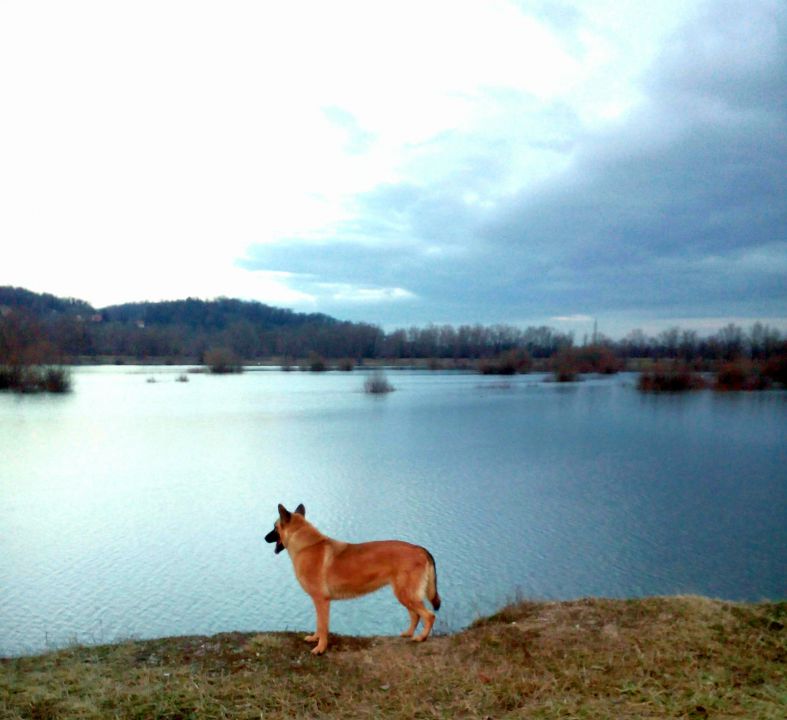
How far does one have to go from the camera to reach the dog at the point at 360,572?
5.05 meters

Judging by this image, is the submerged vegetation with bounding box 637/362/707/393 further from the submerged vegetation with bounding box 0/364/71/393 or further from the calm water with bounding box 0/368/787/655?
the submerged vegetation with bounding box 0/364/71/393

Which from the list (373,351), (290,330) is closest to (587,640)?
(373,351)

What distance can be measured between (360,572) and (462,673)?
3.73 feet

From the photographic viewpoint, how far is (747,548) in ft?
37.8

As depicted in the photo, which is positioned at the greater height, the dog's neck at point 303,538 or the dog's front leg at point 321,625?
the dog's neck at point 303,538

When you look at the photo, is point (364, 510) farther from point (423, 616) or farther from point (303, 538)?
point (423, 616)

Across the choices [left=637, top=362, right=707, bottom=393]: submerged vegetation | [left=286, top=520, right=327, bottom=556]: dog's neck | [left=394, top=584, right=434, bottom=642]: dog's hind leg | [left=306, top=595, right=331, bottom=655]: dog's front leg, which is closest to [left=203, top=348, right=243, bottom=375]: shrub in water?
[left=637, top=362, right=707, bottom=393]: submerged vegetation

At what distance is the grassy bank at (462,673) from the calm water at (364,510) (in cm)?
278

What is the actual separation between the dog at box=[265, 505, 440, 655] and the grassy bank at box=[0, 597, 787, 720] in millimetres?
316

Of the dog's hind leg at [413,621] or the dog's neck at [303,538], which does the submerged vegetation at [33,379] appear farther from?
the dog's hind leg at [413,621]

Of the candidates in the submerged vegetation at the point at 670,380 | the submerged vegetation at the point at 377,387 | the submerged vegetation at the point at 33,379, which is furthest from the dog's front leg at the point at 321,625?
the submerged vegetation at the point at 670,380

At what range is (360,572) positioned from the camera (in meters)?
5.05

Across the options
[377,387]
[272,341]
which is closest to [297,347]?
[272,341]

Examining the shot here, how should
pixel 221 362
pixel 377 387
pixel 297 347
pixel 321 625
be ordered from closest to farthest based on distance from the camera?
pixel 321 625 → pixel 377 387 → pixel 221 362 → pixel 297 347
